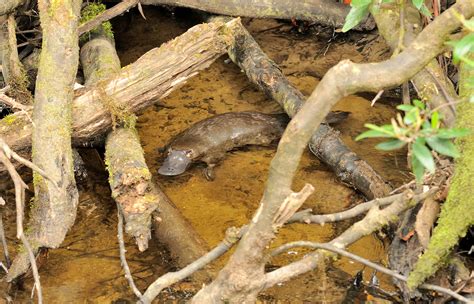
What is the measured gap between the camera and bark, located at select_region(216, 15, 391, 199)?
5.16 meters

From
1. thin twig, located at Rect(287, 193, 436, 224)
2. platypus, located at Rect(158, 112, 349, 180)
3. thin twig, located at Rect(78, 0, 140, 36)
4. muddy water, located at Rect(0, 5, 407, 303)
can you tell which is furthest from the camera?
platypus, located at Rect(158, 112, 349, 180)

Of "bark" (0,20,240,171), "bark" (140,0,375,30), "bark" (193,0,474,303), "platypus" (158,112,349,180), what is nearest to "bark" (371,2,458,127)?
"bark" (0,20,240,171)

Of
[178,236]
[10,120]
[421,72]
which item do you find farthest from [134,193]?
[421,72]

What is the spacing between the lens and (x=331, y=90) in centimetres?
284

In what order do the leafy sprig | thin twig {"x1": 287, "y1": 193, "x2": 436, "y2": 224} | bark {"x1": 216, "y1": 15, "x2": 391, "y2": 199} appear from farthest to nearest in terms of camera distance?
bark {"x1": 216, "y1": 15, "x2": 391, "y2": 199} < thin twig {"x1": 287, "y1": 193, "x2": 436, "y2": 224} < the leafy sprig

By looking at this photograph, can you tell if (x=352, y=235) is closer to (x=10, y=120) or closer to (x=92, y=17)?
(x=10, y=120)

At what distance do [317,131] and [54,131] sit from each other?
7.28 ft

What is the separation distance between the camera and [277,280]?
3484mm

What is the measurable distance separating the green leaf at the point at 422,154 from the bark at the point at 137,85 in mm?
2448

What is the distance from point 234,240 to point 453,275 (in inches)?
50.3

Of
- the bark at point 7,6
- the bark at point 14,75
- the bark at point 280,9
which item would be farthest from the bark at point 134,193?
the bark at point 280,9

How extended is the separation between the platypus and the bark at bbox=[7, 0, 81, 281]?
147 centimetres

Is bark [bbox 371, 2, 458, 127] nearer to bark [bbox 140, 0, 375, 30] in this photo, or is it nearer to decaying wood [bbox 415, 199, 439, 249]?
decaying wood [bbox 415, 199, 439, 249]

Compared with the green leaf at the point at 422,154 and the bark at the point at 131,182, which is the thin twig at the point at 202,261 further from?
the green leaf at the point at 422,154
